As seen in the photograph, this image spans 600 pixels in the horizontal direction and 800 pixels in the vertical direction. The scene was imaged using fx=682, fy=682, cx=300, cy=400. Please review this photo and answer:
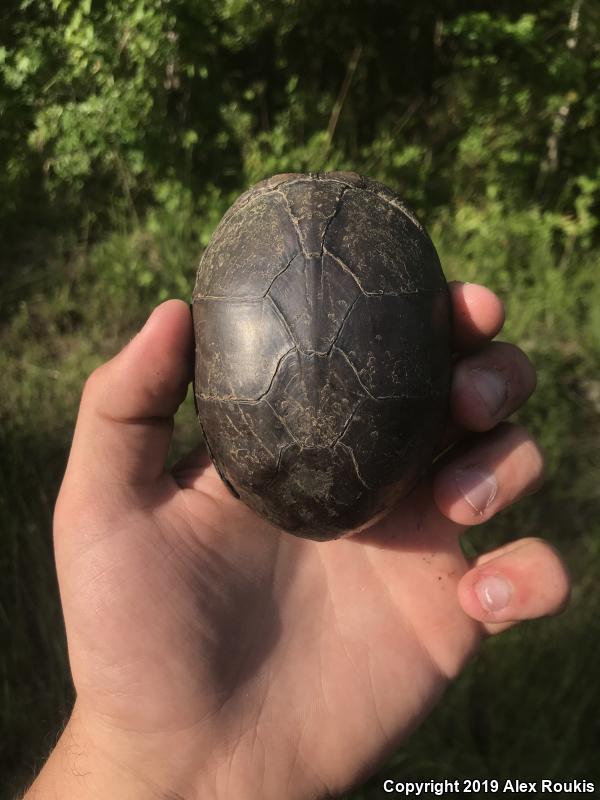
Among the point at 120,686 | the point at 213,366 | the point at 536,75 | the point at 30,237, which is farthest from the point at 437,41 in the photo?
the point at 120,686

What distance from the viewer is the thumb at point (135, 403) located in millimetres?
2377

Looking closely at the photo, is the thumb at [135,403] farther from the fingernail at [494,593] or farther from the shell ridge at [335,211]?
the fingernail at [494,593]

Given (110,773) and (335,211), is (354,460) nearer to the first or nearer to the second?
(335,211)

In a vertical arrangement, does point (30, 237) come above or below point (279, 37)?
below

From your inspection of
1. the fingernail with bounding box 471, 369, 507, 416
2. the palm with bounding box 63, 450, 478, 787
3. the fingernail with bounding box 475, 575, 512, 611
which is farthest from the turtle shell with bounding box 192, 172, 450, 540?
the fingernail with bounding box 475, 575, 512, 611

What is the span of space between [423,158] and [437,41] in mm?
960

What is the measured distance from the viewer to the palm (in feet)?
7.80

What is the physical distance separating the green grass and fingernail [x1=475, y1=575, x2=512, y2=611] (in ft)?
4.21

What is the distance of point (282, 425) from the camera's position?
2.16 meters

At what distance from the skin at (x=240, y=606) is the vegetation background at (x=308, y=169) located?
0.98 meters

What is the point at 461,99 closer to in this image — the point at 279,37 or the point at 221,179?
the point at 279,37

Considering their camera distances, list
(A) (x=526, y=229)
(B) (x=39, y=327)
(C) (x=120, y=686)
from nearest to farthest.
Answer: (C) (x=120, y=686) → (B) (x=39, y=327) → (A) (x=526, y=229)

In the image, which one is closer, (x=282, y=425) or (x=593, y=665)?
(x=282, y=425)

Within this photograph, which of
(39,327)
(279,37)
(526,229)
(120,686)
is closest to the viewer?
(120,686)
